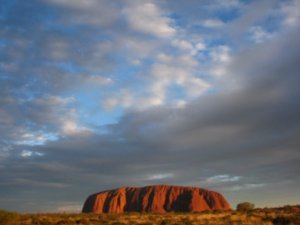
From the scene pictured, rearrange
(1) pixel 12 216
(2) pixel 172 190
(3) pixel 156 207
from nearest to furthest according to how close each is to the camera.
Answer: (1) pixel 12 216, (3) pixel 156 207, (2) pixel 172 190

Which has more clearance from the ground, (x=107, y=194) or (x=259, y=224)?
(x=107, y=194)

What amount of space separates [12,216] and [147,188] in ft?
539

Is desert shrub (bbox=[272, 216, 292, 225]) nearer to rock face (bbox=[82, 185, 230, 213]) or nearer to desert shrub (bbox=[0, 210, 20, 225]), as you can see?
desert shrub (bbox=[0, 210, 20, 225])

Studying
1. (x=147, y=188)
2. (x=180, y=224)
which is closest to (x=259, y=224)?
(x=180, y=224)

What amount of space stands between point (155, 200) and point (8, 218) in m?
152

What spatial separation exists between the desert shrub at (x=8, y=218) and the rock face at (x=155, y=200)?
141318mm

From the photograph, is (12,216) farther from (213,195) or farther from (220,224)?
(213,195)

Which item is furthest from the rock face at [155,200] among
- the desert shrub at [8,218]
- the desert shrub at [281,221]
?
the desert shrub at [8,218]

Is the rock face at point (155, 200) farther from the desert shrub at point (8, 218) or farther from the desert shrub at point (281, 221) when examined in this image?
the desert shrub at point (8, 218)

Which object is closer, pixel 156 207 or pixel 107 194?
pixel 156 207

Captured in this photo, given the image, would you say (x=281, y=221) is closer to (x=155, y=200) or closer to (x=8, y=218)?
(x=8, y=218)

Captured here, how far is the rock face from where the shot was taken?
6880 inches

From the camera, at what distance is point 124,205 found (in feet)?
603

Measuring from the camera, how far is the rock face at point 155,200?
175m
